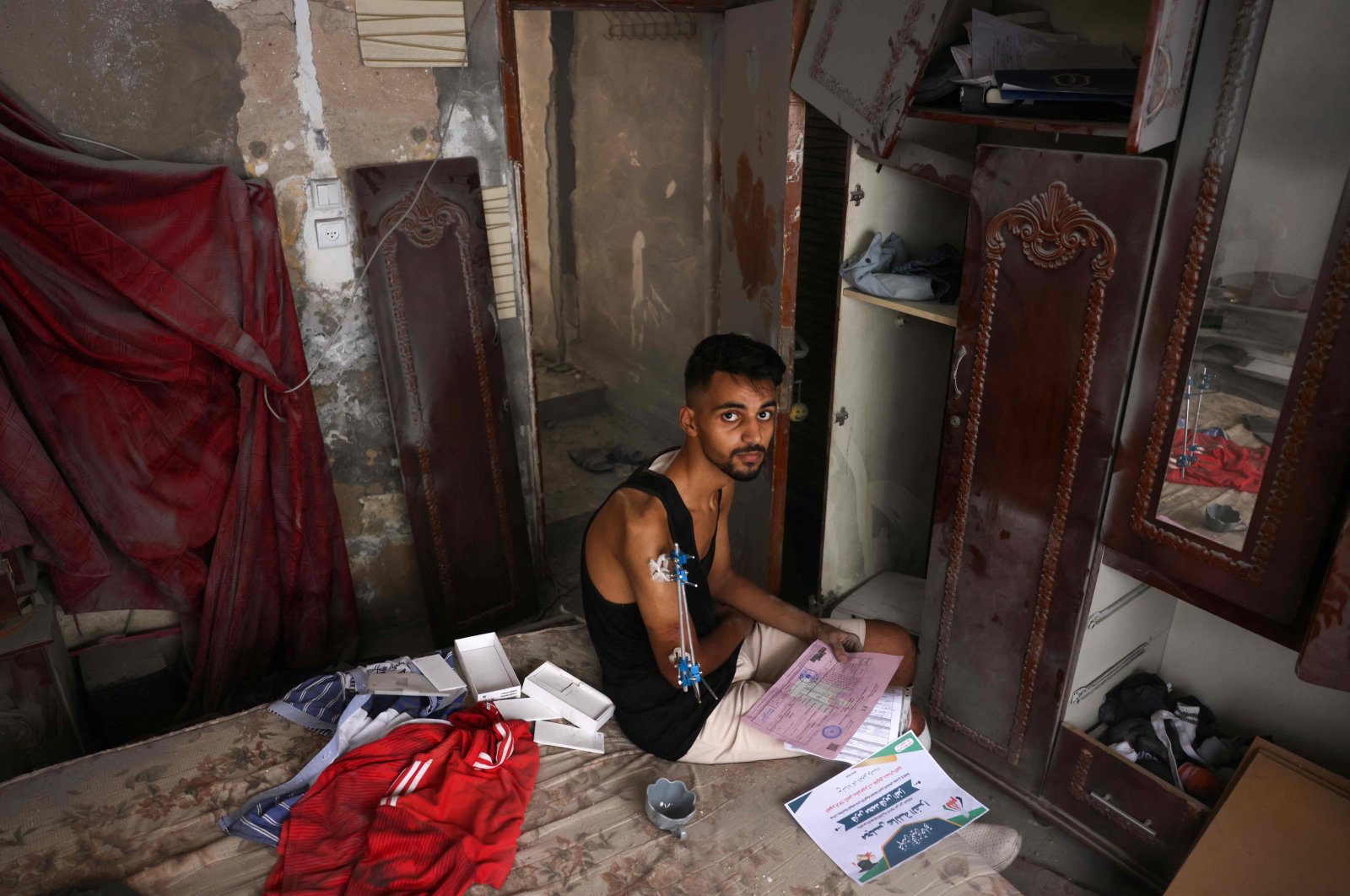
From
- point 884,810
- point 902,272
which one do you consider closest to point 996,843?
point 884,810

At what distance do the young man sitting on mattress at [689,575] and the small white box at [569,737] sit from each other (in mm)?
81

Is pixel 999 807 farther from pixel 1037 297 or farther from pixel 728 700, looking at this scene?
pixel 1037 297

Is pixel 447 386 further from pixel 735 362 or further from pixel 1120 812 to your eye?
pixel 1120 812

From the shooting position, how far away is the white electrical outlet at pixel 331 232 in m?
2.91

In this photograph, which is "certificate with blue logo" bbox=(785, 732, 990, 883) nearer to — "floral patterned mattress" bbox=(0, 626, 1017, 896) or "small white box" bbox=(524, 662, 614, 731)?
"floral patterned mattress" bbox=(0, 626, 1017, 896)

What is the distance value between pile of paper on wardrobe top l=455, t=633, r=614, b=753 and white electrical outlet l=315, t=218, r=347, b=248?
1.36 meters

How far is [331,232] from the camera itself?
2.92 metres

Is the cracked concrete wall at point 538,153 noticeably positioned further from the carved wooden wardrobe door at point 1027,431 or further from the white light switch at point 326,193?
the carved wooden wardrobe door at point 1027,431

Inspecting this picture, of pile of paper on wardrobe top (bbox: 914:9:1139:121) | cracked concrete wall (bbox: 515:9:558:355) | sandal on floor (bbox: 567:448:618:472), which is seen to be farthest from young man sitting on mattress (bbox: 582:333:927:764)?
cracked concrete wall (bbox: 515:9:558:355)

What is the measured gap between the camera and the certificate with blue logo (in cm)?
192

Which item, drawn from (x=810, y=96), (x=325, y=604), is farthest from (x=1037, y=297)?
(x=325, y=604)

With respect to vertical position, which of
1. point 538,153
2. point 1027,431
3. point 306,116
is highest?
point 306,116

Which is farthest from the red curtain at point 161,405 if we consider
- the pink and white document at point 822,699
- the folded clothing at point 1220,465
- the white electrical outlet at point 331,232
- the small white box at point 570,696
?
the folded clothing at point 1220,465

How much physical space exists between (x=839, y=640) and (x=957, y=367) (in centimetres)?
79
